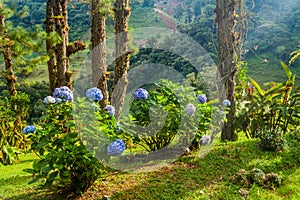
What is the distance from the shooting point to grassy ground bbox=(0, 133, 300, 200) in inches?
112

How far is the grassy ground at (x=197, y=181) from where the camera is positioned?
2.85m

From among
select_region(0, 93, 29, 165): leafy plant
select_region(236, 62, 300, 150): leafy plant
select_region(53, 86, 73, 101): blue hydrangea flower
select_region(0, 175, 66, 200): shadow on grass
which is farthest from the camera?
select_region(0, 93, 29, 165): leafy plant

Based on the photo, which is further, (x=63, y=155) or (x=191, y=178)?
(x=191, y=178)

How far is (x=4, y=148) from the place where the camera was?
17.5ft

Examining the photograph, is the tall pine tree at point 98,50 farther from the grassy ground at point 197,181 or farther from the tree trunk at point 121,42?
the grassy ground at point 197,181

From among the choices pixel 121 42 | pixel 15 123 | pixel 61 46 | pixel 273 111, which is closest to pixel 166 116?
pixel 273 111

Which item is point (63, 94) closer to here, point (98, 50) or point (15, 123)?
point (98, 50)

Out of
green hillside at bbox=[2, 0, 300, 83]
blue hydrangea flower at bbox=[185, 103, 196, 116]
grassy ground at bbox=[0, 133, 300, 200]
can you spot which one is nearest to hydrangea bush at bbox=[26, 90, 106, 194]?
grassy ground at bbox=[0, 133, 300, 200]

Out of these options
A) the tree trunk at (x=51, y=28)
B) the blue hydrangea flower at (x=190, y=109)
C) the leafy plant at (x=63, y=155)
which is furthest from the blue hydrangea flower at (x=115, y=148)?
the tree trunk at (x=51, y=28)

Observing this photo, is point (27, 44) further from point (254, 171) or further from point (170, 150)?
point (254, 171)

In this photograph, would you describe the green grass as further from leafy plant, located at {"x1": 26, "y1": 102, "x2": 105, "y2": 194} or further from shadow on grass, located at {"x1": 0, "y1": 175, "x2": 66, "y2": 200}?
leafy plant, located at {"x1": 26, "y1": 102, "x2": 105, "y2": 194}

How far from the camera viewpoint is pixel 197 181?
311 cm

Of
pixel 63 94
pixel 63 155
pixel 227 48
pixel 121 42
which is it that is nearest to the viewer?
pixel 63 155

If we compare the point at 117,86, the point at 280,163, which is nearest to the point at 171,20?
the point at 117,86
